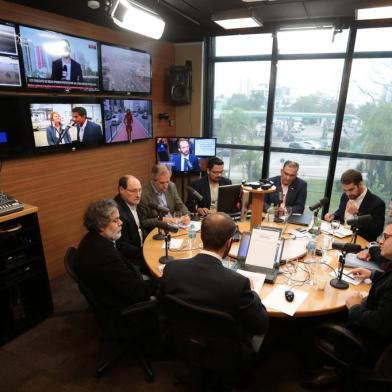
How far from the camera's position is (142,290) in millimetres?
2102

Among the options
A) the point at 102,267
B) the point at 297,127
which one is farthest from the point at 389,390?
the point at 297,127

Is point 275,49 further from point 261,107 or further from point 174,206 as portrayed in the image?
point 174,206

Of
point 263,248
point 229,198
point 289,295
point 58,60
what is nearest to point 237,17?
point 58,60

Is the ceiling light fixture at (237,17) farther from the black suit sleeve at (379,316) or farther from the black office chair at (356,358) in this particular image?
the black office chair at (356,358)

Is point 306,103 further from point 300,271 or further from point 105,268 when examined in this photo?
point 105,268

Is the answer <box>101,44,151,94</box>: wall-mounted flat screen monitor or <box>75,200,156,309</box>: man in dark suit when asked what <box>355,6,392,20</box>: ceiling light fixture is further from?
<box>75,200,156,309</box>: man in dark suit

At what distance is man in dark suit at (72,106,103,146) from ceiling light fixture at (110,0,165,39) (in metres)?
1.12

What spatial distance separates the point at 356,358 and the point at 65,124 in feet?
11.4

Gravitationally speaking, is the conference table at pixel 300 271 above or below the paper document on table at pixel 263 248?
below

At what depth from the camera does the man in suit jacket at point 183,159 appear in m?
5.16

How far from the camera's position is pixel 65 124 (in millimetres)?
3549

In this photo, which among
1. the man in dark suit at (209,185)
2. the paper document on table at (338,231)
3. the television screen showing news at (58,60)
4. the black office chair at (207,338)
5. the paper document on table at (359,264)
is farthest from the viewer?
the man in dark suit at (209,185)

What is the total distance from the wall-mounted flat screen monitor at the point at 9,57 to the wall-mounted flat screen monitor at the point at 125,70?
1168mm

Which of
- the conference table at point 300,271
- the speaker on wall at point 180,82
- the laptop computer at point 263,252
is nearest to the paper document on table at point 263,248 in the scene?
the laptop computer at point 263,252
